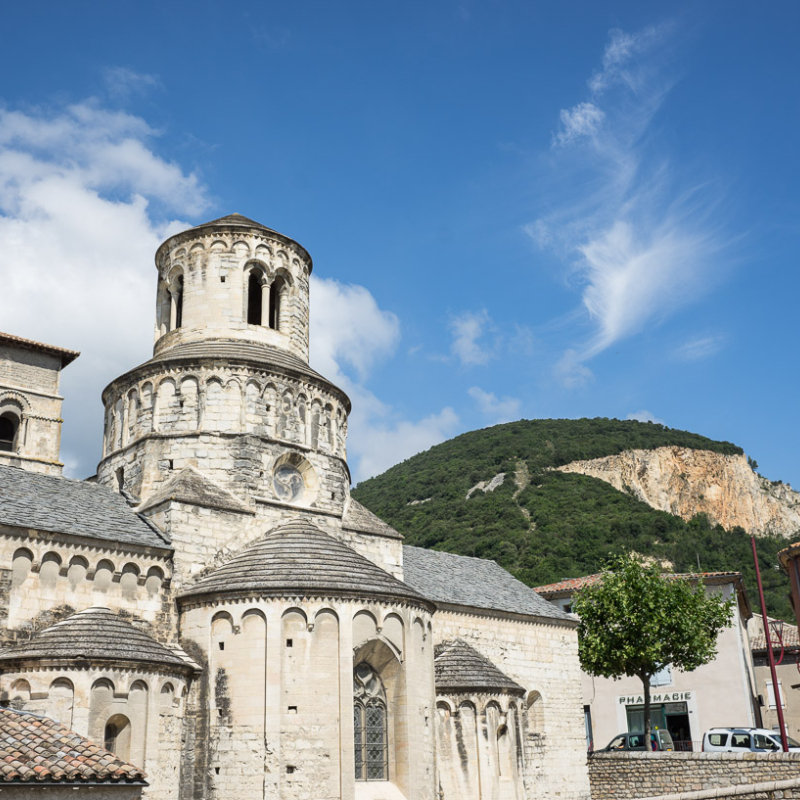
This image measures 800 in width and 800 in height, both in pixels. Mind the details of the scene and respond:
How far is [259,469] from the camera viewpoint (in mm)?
22172

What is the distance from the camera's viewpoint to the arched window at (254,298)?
25844mm

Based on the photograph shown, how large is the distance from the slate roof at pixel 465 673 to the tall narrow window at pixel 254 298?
11259mm

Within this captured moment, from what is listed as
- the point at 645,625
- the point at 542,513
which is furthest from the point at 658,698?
the point at 542,513

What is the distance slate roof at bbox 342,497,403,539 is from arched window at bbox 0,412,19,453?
14.3 metres

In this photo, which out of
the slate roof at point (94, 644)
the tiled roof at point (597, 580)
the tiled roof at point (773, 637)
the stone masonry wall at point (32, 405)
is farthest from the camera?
the tiled roof at point (773, 637)

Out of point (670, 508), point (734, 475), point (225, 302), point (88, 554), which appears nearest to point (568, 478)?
point (670, 508)

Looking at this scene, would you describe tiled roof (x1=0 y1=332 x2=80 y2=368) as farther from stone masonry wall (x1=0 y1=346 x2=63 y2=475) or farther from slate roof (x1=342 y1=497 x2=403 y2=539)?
slate roof (x1=342 y1=497 x2=403 y2=539)

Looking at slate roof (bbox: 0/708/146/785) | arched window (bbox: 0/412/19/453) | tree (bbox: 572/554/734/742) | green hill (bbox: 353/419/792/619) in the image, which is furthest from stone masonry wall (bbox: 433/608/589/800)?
green hill (bbox: 353/419/792/619)

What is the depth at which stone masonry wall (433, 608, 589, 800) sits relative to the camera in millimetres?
27016

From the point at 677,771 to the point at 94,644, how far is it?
17.2 metres

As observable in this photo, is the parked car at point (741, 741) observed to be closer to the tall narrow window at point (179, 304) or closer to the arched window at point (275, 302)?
the arched window at point (275, 302)

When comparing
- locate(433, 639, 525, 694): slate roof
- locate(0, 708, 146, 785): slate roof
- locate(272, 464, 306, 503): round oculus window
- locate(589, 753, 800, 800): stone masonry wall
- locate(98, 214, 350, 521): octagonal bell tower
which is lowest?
locate(589, 753, 800, 800): stone masonry wall

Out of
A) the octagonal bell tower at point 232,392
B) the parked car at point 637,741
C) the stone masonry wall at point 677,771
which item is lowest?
the stone masonry wall at point 677,771

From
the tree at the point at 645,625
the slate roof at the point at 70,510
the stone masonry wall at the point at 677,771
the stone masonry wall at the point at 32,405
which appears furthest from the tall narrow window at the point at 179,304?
the stone masonry wall at the point at 677,771
